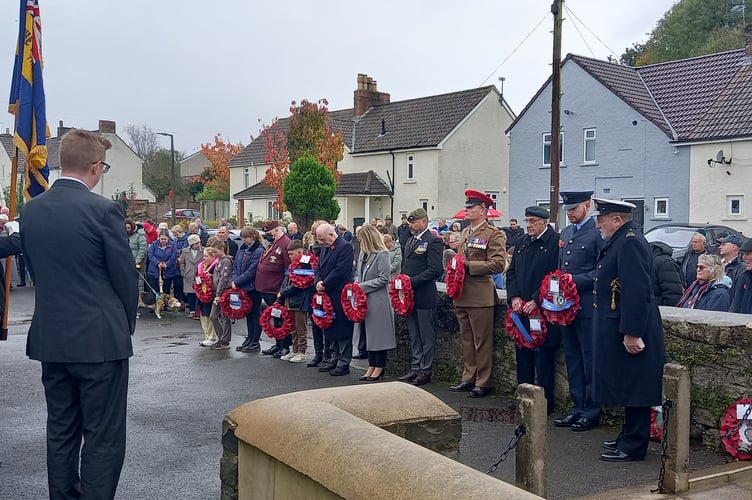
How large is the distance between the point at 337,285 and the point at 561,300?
3827 millimetres

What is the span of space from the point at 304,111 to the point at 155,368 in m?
32.5

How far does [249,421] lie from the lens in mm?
4449

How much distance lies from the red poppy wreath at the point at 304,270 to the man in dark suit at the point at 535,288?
11.3 ft

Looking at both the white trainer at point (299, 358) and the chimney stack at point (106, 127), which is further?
the chimney stack at point (106, 127)

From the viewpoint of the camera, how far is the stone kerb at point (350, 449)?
3.13 metres

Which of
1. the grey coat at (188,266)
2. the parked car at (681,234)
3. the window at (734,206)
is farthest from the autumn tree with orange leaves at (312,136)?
the grey coat at (188,266)

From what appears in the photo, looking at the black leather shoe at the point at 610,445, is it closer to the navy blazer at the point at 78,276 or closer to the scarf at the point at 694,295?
the scarf at the point at 694,295

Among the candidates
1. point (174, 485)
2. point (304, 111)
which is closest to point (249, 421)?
point (174, 485)

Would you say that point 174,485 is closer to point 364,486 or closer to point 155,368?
point 364,486

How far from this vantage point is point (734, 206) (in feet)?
98.5

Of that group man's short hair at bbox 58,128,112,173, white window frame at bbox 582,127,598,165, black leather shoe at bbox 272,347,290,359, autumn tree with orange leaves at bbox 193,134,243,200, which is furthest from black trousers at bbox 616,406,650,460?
autumn tree with orange leaves at bbox 193,134,243,200

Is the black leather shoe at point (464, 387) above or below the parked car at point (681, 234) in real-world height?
below

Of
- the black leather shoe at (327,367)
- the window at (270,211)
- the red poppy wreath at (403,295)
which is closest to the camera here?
the red poppy wreath at (403,295)

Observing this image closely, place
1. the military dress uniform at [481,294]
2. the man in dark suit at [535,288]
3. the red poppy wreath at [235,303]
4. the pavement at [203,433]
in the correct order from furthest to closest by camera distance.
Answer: the red poppy wreath at [235,303]
the military dress uniform at [481,294]
the man in dark suit at [535,288]
the pavement at [203,433]
